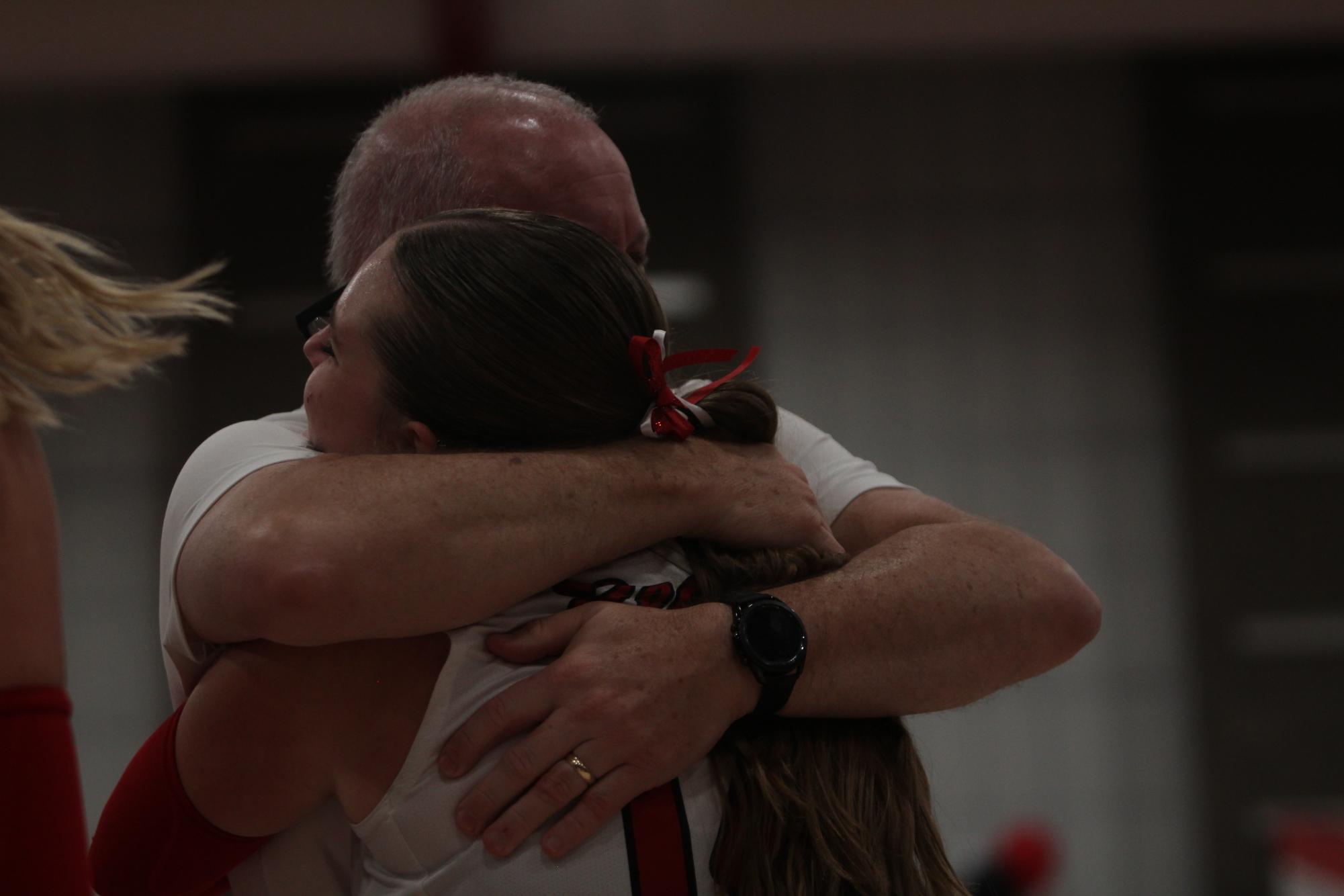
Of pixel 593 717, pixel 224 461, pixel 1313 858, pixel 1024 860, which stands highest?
pixel 224 461

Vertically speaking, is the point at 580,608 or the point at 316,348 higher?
the point at 316,348

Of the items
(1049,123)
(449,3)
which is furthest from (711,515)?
(1049,123)

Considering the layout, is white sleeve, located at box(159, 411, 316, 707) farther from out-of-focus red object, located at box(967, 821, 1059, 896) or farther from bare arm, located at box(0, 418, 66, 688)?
out-of-focus red object, located at box(967, 821, 1059, 896)

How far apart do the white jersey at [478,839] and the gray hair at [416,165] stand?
814 mm

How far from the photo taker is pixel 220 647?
1.22 m

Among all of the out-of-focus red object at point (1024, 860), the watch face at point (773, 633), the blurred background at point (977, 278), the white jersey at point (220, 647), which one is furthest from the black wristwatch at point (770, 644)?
the blurred background at point (977, 278)

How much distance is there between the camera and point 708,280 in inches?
227

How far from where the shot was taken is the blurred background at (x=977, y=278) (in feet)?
18.2

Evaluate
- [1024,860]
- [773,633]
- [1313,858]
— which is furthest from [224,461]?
[1024,860]

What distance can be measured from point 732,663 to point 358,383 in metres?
0.44

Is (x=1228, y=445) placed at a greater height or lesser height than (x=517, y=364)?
lesser

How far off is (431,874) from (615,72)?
17.1 ft

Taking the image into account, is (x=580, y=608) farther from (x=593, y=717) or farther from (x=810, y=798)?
(x=810, y=798)

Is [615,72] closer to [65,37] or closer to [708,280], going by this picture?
[708,280]
